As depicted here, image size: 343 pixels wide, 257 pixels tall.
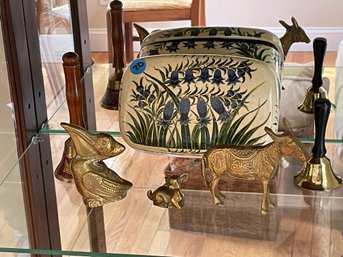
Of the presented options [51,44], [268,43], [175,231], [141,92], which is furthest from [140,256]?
[51,44]

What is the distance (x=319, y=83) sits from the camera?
0.97 metres

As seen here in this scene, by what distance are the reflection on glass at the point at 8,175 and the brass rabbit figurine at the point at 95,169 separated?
0.09m

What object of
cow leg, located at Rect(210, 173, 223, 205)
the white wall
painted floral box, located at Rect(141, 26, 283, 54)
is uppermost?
painted floral box, located at Rect(141, 26, 283, 54)

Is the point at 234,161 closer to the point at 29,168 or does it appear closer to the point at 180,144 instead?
the point at 180,144

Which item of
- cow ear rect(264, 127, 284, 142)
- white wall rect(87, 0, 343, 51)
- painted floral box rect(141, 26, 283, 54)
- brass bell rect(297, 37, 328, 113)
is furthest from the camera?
white wall rect(87, 0, 343, 51)

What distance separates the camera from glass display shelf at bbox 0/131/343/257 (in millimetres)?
747

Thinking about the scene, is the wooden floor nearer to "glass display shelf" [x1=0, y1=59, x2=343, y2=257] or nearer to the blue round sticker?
"glass display shelf" [x1=0, y1=59, x2=343, y2=257]

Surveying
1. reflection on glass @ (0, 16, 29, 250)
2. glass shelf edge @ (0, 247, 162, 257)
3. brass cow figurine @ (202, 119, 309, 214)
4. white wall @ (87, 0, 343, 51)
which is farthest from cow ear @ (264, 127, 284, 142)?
white wall @ (87, 0, 343, 51)

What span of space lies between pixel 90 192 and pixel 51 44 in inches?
12.5

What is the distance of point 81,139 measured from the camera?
75 centimetres

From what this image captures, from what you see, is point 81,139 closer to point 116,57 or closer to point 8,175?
point 8,175

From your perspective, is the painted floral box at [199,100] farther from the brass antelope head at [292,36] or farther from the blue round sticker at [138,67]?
the brass antelope head at [292,36]

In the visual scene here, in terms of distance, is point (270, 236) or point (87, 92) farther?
point (87, 92)

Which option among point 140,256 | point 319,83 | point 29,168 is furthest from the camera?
point 319,83
